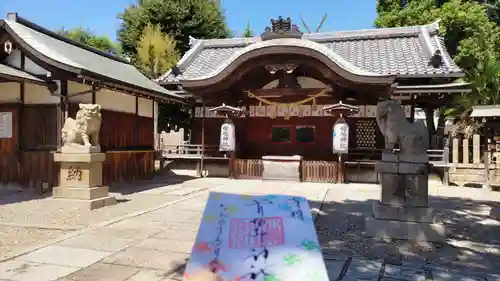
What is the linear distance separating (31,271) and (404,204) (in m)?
5.54

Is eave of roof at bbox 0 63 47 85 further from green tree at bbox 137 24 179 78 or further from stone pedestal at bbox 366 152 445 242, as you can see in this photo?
green tree at bbox 137 24 179 78

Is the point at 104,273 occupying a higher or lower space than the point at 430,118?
lower

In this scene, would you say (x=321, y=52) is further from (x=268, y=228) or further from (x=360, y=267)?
(x=268, y=228)

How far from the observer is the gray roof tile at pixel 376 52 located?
13977 millimetres

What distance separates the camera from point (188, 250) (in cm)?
513

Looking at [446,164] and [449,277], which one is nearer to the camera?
[449,277]

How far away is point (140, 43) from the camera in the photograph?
21.3 metres

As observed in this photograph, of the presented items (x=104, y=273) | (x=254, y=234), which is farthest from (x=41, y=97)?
(x=254, y=234)

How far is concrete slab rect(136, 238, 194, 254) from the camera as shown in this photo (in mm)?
5129

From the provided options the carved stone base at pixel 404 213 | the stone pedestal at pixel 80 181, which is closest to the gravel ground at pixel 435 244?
the carved stone base at pixel 404 213

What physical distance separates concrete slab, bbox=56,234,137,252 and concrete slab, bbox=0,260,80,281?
2.55ft

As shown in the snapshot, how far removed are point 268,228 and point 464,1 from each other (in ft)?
78.3

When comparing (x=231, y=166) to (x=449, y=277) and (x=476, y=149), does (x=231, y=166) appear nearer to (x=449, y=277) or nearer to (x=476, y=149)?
(x=476, y=149)

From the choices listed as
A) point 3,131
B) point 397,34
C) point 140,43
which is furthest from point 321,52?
point 140,43
